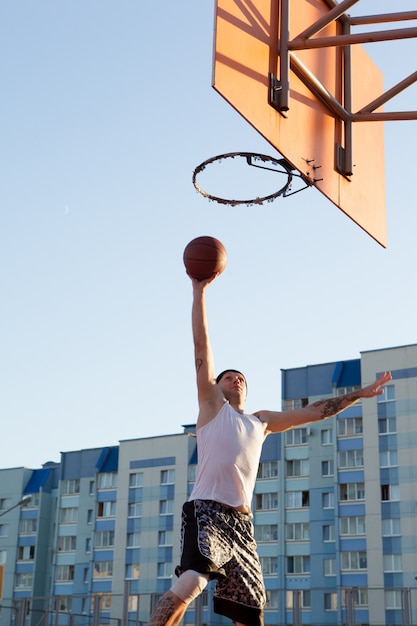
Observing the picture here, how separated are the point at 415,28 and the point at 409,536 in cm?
5036

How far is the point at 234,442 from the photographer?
6242mm

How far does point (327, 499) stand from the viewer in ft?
194

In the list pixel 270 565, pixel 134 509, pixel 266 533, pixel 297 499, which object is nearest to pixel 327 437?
pixel 297 499

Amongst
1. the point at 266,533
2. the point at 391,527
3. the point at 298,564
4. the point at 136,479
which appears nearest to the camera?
the point at 391,527

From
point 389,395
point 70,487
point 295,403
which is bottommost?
point 70,487

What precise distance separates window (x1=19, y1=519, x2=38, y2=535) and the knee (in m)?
69.5

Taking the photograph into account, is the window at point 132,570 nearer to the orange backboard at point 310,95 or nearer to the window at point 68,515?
the window at point 68,515

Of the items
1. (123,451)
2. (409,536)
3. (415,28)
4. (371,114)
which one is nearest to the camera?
(415,28)

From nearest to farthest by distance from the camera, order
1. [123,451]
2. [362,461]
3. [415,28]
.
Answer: [415,28], [362,461], [123,451]

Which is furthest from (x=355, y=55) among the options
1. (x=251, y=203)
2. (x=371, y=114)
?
(x=251, y=203)

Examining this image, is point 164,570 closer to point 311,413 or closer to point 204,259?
point 311,413

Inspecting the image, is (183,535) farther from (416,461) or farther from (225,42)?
(416,461)

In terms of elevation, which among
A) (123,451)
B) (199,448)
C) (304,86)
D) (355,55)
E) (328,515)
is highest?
(123,451)

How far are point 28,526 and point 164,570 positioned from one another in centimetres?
1413
